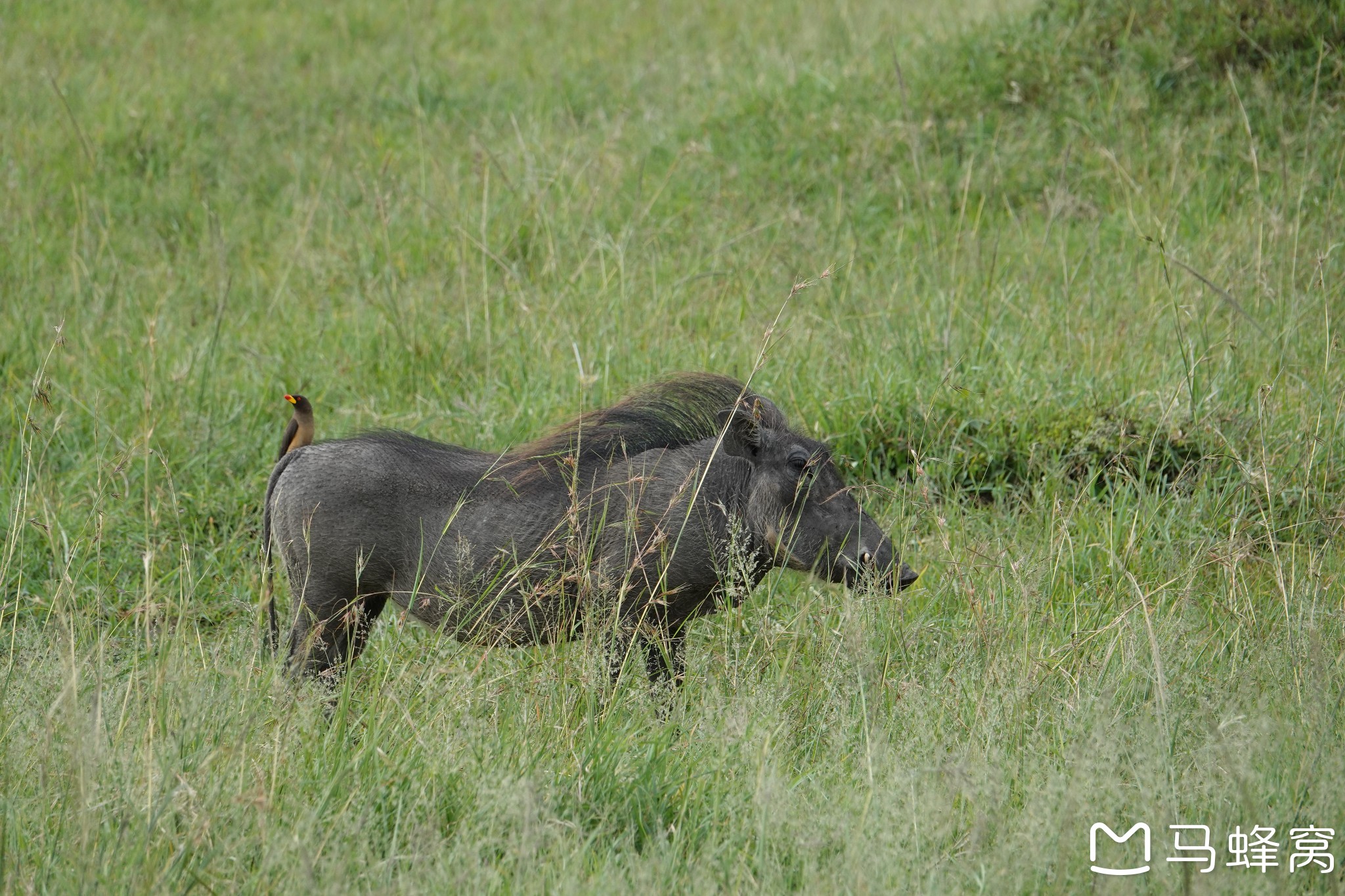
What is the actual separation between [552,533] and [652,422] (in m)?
0.48

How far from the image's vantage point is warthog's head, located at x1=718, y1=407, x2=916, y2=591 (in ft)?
11.1

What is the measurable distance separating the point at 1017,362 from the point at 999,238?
140cm

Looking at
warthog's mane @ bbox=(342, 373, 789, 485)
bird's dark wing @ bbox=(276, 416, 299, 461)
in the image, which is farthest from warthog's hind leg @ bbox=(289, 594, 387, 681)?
bird's dark wing @ bbox=(276, 416, 299, 461)

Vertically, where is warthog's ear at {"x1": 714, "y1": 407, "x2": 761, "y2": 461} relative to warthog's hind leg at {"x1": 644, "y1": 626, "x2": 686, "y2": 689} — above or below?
above

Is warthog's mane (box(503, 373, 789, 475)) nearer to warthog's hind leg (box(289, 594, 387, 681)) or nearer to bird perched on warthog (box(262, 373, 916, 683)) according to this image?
bird perched on warthog (box(262, 373, 916, 683))

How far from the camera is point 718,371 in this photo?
193 inches

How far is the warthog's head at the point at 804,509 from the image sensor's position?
11.1ft

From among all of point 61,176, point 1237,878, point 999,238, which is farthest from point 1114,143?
point 61,176

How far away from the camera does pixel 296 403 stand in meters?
3.56

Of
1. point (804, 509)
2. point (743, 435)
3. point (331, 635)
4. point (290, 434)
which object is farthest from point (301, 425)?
point (804, 509)

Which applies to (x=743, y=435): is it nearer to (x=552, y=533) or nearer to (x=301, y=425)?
(x=552, y=533)

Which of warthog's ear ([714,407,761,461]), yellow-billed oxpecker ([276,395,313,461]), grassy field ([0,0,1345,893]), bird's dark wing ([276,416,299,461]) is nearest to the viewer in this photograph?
grassy field ([0,0,1345,893])

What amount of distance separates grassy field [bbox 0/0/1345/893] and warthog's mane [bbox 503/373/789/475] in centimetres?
24

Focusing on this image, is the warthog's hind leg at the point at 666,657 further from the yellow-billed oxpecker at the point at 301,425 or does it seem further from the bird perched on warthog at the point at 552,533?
the yellow-billed oxpecker at the point at 301,425
